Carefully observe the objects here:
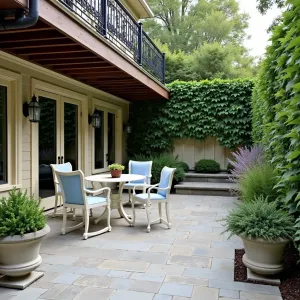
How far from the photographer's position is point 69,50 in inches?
172

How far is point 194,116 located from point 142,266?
6.64 m

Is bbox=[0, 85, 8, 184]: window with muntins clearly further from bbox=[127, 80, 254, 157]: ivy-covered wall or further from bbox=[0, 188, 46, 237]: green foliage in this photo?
bbox=[127, 80, 254, 157]: ivy-covered wall

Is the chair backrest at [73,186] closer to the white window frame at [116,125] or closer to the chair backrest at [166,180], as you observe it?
the chair backrest at [166,180]

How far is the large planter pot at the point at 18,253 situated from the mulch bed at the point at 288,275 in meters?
1.87

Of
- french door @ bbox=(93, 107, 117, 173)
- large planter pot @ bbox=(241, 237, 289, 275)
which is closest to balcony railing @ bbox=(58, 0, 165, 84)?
french door @ bbox=(93, 107, 117, 173)

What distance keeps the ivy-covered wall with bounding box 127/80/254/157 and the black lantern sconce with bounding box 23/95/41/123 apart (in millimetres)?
4804

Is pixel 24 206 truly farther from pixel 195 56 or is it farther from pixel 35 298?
pixel 195 56

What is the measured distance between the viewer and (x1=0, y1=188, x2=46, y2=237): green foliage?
2654mm

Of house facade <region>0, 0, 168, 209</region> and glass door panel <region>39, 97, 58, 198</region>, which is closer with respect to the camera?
house facade <region>0, 0, 168, 209</region>

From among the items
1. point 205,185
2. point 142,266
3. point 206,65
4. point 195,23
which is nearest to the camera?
point 142,266

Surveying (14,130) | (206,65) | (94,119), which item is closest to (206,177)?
(94,119)

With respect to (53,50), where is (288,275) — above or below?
below

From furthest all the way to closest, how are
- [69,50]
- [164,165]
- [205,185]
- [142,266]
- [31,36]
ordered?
[164,165]
[205,185]
[69,50]
[31,36]
[142,266]

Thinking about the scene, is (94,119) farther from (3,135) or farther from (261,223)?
(261,223)
